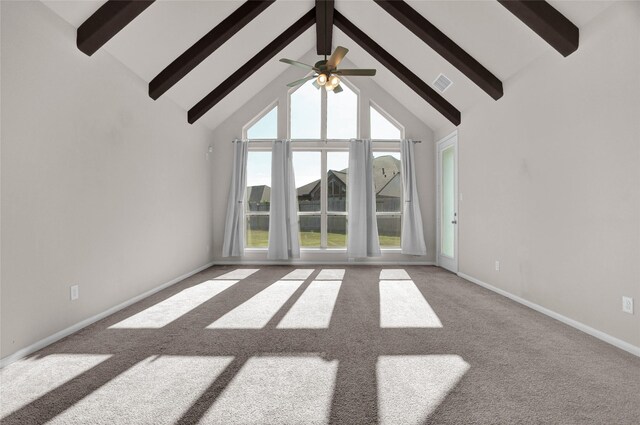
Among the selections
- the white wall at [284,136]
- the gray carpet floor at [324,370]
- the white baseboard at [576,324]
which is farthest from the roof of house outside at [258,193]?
the white baseboard at [576,324]

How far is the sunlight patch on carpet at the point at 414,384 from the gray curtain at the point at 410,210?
3.98 meters

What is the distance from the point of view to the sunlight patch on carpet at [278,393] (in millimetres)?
1645

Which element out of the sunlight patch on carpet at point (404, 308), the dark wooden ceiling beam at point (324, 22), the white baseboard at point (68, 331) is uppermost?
the dark wooden ceiling beam at point (324, 22)

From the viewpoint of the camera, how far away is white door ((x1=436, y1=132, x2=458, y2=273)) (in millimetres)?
5543

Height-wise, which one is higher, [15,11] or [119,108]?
[15,11]

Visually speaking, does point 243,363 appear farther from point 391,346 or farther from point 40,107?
point 40,107

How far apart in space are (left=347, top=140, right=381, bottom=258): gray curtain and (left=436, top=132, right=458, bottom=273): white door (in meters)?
1.17

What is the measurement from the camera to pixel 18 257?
2.36m

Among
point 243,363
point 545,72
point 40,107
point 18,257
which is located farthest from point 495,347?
point 40,107

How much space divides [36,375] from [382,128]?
5.93 metres

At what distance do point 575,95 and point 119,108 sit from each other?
4.39m

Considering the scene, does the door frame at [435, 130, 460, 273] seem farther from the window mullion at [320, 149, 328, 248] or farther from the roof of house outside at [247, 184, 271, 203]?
the roof of house outside at [247, 184, 271, 203]

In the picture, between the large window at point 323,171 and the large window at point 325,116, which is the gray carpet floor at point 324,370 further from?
the large window at point 325,116

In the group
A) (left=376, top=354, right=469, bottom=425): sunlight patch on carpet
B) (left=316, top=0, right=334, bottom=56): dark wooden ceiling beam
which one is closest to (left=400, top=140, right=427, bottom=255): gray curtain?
(left=316, top=0, right=334, bottom=56): dark wooden ceiling beam
